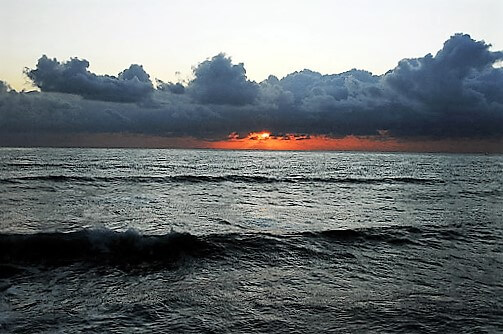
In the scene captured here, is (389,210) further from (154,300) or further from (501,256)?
(154,300)

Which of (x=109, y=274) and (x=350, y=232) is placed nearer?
(x=109, y=274)

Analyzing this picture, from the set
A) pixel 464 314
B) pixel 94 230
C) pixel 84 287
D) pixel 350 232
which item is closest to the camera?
pixel 464 314

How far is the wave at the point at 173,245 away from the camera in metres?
11.6

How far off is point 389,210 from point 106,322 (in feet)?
61.2

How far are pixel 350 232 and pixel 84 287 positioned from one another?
9864 millimetres

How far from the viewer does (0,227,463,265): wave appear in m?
11.6

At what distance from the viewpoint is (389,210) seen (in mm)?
22453

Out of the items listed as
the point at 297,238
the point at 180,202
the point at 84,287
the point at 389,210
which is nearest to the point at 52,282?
the point at 84,287

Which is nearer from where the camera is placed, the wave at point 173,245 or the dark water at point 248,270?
the dark water at point 248,270

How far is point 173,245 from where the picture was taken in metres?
12.8

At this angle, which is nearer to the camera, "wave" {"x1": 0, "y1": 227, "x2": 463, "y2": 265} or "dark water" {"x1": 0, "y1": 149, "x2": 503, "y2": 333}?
"dark water" {"x1": 0, "y1": 149, "x2": 503, "y2": 333}

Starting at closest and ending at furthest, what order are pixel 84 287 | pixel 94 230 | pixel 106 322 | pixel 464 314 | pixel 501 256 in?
pixel 106 322 < pixel 464 314 < pixel 84 287 < pixel 501 256 < pixel 94 230

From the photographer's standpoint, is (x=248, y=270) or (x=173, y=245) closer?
(x=248, y=270)

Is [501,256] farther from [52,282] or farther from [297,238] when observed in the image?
[52,282]
